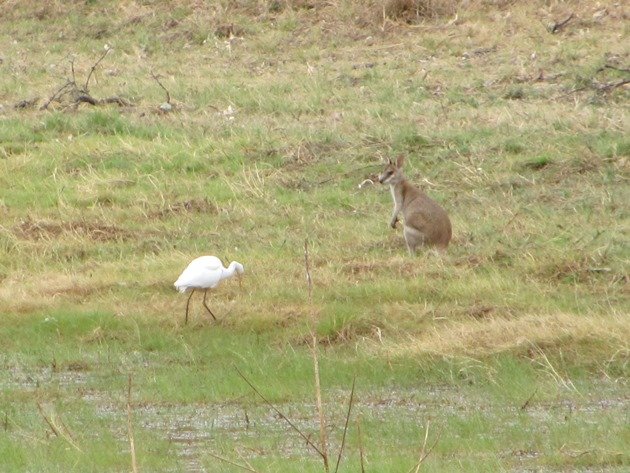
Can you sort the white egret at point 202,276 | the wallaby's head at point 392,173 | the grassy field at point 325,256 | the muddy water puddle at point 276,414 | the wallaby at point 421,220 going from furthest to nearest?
the wallaby's head at point 392,173
the wallaby at point 421,220
the white egret at point 202,276
the grassy field at point 325,256
the muddy water puddle at point 276,414

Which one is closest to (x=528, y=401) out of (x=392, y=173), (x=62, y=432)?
(x=62, y=432)

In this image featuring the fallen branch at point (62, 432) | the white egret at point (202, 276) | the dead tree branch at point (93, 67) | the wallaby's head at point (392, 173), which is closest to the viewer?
the fallen branch at point (62, 432)

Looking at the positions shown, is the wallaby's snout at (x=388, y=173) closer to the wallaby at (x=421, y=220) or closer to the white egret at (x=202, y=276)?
the wallaby at (x=421, y=220)

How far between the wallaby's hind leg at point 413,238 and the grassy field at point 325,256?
0.18 metres

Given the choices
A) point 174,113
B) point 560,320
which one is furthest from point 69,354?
point 174,113

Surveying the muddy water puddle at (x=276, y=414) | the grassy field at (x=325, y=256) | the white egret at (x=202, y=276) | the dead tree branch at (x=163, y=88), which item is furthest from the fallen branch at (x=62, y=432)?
the dead tree branch at (x=163, y=88)

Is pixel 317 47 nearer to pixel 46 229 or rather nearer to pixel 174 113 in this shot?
pixel 174 113

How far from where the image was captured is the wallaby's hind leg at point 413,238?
10507 mm

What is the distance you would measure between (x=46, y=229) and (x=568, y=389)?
552cm

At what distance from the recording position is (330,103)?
15789mm

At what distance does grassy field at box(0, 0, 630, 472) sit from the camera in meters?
6.81

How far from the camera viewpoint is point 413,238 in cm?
1059

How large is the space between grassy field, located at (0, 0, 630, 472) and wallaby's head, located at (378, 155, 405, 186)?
1.34ft

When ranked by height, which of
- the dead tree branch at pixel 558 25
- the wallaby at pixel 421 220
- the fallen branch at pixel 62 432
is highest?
the fallen branch at pixel 62 432
